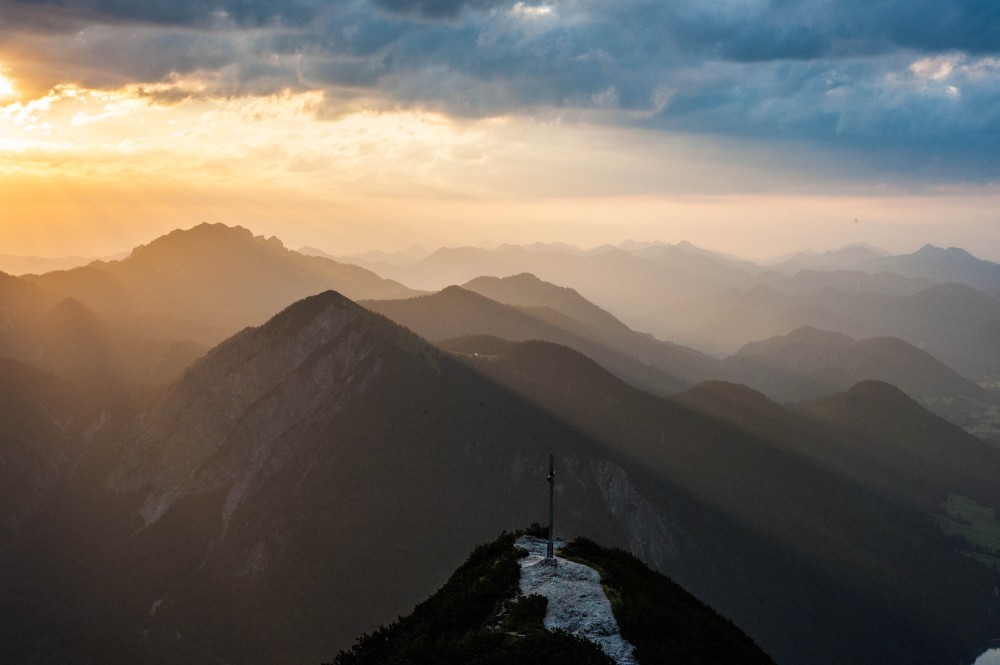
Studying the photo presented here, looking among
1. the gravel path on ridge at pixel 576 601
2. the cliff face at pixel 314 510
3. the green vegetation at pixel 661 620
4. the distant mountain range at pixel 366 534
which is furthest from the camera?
the distant mountain range at pixel 366 534

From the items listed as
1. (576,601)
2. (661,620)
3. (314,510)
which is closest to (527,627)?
(576,601)

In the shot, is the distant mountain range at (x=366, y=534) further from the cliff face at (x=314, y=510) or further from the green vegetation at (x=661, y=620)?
the green vegetation at (x=661, y=620)

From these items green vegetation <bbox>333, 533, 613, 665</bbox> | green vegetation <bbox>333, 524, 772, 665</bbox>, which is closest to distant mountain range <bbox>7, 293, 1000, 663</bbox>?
green vegetation <bbox>333, 533, 613, 665</bbox>

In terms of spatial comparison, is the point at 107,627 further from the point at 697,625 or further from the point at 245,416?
the point at 697,625

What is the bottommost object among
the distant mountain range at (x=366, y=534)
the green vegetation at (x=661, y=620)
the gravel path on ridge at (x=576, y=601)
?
the distant mountain range at (x=366, y=534)

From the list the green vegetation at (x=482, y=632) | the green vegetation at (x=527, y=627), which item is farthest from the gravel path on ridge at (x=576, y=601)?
the green vegetation at (x=482, y=632)

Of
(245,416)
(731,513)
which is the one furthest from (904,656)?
(245,416)
